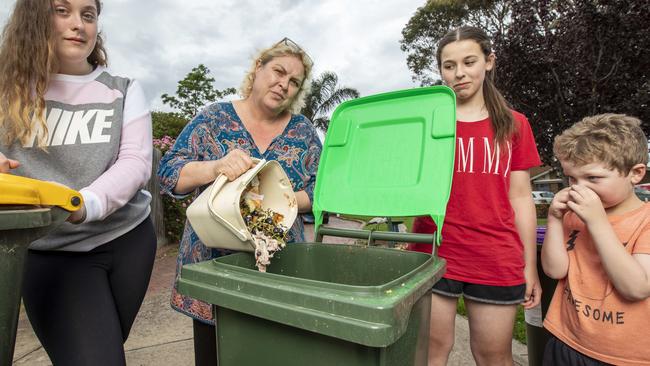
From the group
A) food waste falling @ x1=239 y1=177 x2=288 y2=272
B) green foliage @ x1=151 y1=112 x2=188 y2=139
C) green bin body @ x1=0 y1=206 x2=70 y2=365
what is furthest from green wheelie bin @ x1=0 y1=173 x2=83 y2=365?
green foliage @ x1=151 y1=112 x2=188 y2=139

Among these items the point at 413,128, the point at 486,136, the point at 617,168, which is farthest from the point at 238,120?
the point at 617,168

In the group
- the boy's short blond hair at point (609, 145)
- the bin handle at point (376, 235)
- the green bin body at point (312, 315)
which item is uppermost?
the boy's short blond hair at point (609, 145)

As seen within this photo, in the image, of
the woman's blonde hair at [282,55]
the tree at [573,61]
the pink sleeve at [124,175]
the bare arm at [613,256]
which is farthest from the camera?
the tree at [573,61]

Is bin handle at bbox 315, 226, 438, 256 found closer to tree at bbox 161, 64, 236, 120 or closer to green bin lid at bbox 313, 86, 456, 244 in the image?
green bin lid at bbox 313, 86, 456, 244

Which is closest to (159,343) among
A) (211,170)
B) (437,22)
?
(211,170)

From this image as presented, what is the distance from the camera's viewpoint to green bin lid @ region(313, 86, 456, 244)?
1.60 meters

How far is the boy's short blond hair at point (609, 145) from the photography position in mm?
A: 1429

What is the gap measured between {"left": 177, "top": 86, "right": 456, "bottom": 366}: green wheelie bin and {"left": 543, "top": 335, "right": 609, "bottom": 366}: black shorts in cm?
48

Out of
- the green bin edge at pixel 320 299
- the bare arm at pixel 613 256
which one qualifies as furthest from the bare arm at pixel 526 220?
the green bin edge at pixel 320 299

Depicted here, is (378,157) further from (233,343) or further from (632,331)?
(632,331)

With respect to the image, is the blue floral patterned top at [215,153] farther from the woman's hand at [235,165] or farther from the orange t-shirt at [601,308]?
the orange t-shirt at [601,308]

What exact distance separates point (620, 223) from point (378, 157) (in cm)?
92

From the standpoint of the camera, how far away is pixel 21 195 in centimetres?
94

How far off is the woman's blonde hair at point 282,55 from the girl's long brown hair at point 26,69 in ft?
2.79
